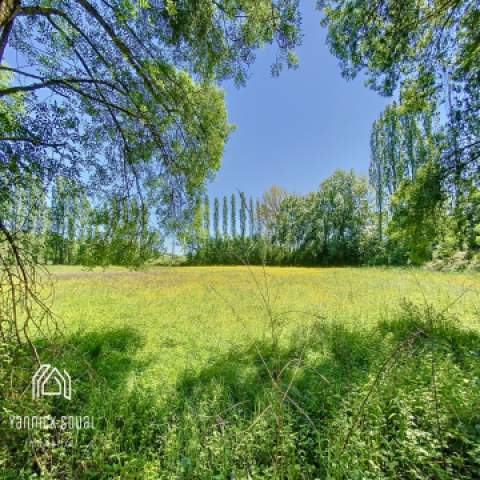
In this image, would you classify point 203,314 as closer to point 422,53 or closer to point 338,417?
point 338,417

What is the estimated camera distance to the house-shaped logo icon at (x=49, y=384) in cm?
220

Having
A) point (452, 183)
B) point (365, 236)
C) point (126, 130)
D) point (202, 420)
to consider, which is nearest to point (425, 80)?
point (452, 183)

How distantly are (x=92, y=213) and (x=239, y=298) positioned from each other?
5544 millimetres

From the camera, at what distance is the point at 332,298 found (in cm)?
667

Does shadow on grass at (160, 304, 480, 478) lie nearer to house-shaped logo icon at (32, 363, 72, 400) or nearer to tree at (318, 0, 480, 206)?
house-shaped logo icon at (32, 363, 72, 400)

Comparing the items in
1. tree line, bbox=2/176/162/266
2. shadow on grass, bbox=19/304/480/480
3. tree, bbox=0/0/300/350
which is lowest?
shadow on grass, bbox=19/304/480/480

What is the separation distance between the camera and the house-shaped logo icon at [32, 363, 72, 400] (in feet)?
7.22

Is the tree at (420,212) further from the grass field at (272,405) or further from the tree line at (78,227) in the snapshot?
the tree line at (78,227)

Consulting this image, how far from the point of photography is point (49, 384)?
2.38m

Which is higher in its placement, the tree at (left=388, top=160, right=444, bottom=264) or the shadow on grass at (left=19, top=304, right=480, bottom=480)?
the tree at (left=388, top=160, right=444, bottom=264)

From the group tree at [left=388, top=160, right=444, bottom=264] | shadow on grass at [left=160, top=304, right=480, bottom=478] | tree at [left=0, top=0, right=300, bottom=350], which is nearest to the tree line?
tree at [left=0, top=0, right=300, bottom=350]

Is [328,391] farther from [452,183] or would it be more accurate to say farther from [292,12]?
[292,12]

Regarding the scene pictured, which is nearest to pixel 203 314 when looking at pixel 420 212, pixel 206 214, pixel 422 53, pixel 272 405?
pixel 206 214

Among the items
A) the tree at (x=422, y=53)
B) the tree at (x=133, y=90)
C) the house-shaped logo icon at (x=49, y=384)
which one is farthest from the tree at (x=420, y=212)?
the house-shaped logo icon at (x=49, y=384)
